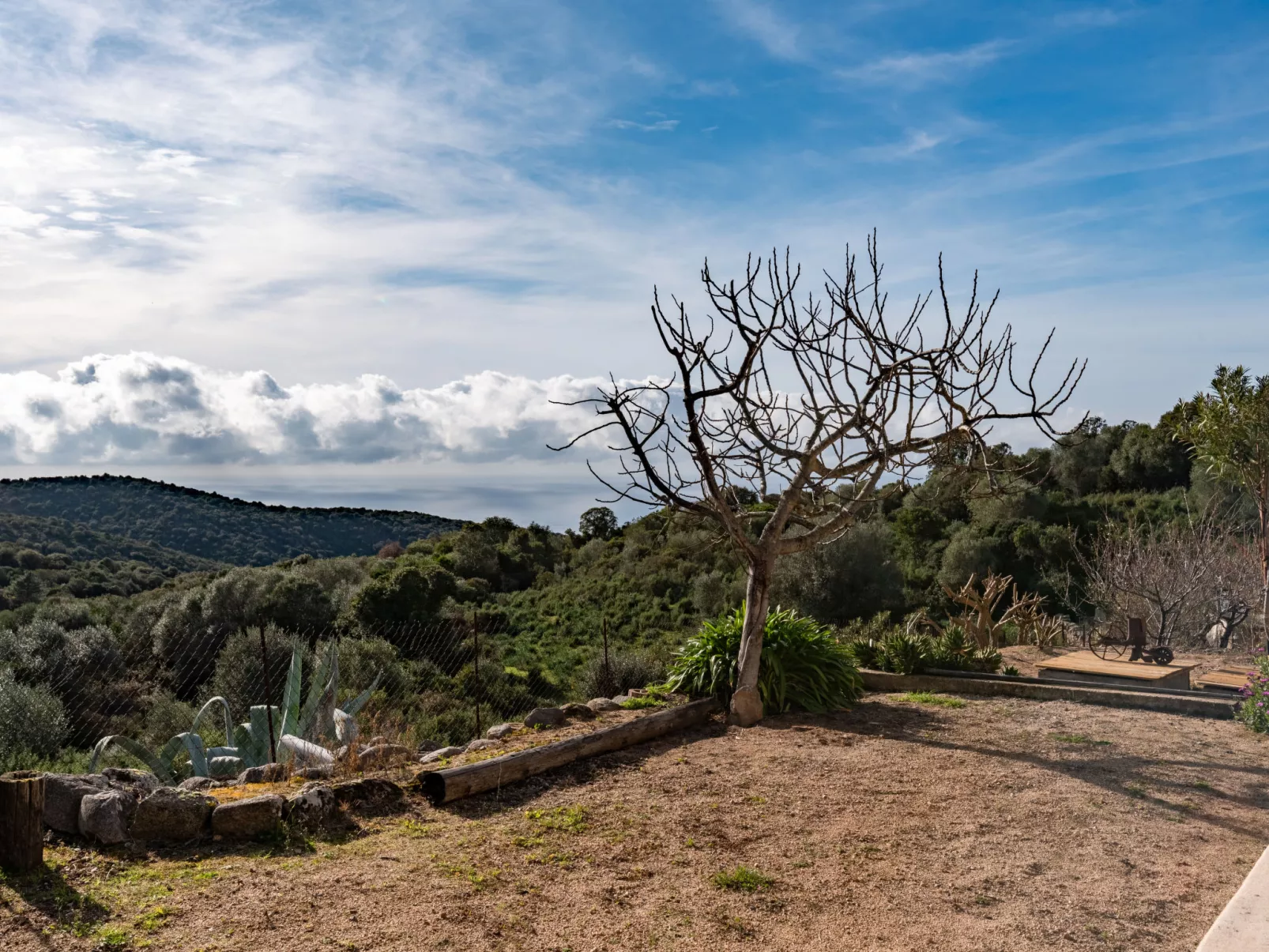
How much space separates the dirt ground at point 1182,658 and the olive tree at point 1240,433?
2.96ft

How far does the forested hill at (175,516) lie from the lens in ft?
95.5

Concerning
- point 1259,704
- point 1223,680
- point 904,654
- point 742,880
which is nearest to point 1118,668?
point 1223,680

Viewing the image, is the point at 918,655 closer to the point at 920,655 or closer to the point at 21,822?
the point at 920,655

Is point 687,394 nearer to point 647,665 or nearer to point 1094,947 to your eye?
point 1094,947

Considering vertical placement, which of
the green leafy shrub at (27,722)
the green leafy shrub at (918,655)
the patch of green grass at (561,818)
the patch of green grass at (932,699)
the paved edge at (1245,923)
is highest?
the green leafy shrub at (918,655)

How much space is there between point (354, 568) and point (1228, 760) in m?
26.6

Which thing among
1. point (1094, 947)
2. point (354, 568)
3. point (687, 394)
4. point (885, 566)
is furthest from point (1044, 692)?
point (354, 568)

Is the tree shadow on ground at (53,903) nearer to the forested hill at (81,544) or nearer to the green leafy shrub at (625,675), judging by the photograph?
the green leafy shrub at (625,675)

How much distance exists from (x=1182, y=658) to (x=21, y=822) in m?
13.9

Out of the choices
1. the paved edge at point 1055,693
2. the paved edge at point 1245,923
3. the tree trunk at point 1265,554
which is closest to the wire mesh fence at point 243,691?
the paved edge at point 1055,693

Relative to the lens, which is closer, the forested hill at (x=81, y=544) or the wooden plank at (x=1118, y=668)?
the wooden plank at (x=1118, y=668)

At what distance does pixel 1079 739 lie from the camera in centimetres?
768

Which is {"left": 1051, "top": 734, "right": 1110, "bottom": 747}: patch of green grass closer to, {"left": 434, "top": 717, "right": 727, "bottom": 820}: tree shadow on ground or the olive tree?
{"left": 434, "top": 717, "right": 727, "bottom": 820}: tree shadow on ground

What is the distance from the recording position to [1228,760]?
7211 millimetres
